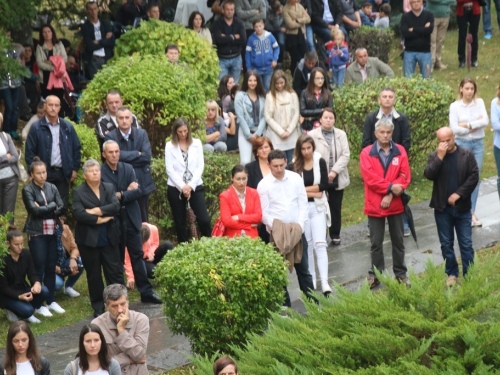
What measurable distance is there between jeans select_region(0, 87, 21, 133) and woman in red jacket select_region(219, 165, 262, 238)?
7.26 meters

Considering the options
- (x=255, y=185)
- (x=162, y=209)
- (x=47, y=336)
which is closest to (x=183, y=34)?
(x=162, y=209)

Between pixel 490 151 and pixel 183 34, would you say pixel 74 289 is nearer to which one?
pixel 183 34

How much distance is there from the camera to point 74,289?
499 inches

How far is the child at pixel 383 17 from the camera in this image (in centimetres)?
2434

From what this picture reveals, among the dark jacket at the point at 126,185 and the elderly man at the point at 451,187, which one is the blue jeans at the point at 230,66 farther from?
the elderly man at the point at 451,187

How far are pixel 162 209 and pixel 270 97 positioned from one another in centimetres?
251

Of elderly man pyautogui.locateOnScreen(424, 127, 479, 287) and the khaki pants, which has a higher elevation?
the khaki pants

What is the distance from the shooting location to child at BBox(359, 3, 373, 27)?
81.7 feet

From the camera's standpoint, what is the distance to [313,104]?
15.8 meters

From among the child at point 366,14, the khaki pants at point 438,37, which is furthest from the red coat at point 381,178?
the child at point 366,14

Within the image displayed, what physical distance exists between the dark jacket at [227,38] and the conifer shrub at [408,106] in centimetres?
443

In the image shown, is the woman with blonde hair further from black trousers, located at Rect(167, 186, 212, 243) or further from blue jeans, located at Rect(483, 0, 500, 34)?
blue jeans, located at Rect(483, 0, 500, 34)

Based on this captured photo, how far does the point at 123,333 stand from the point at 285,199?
9.34ft

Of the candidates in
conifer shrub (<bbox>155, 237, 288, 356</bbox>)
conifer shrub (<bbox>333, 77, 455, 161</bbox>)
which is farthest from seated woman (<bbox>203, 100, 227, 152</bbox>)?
conifer shrub (<bbox>155, 237, 288, 356</bbox>)
